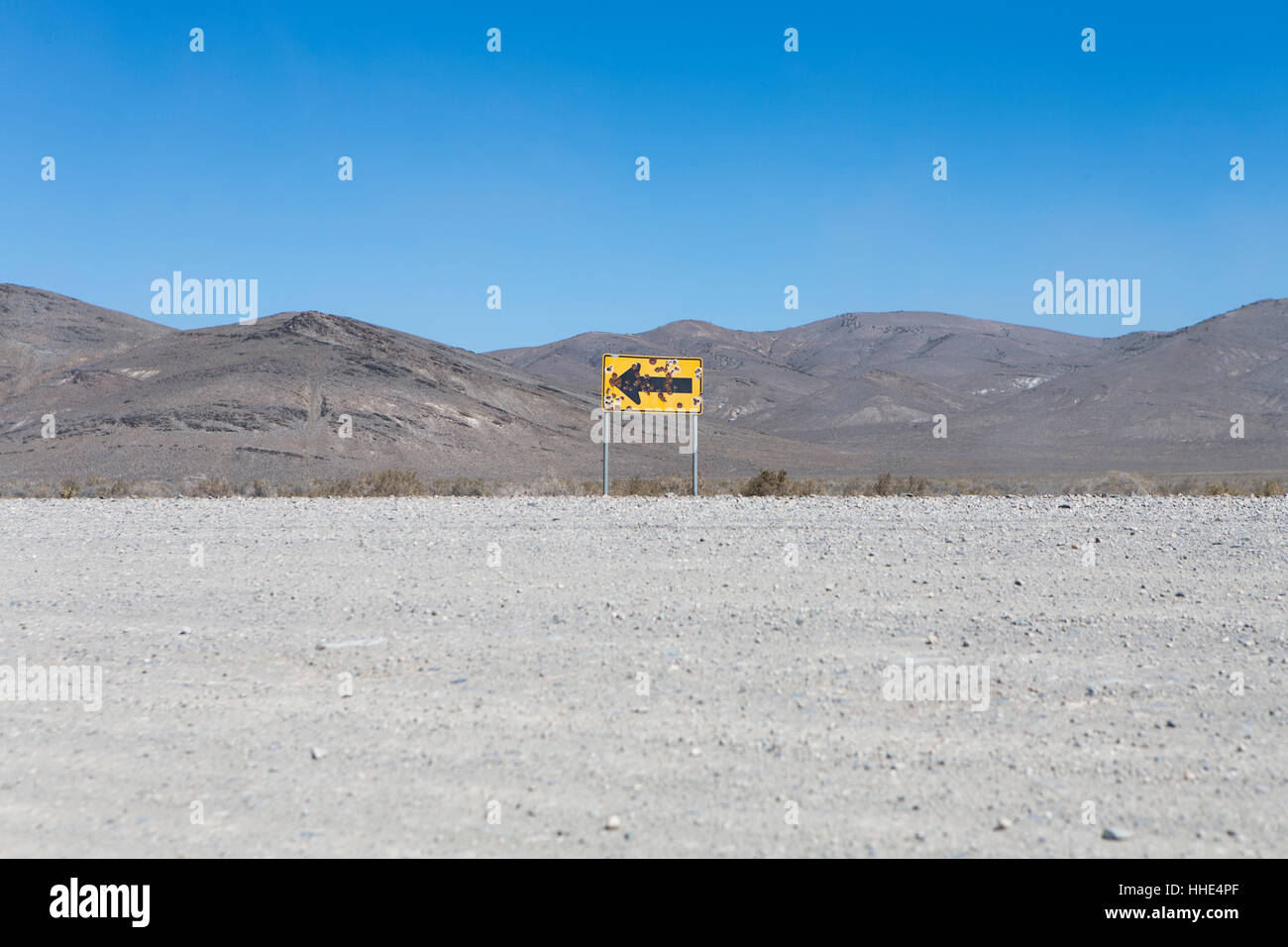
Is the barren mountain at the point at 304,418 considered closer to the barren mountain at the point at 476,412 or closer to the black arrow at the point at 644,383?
the barren mountain at the point at 476,412

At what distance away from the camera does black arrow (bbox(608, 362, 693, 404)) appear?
66.5 feet

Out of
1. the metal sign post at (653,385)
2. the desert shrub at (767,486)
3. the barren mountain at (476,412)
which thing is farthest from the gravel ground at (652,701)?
the barren mountain at (476,412)

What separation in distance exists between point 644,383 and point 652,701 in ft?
50.4

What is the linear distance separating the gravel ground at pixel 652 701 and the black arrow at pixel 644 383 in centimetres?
998

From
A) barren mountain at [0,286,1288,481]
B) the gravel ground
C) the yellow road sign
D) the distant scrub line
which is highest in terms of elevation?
barren mountain at [0,286,1288,481]

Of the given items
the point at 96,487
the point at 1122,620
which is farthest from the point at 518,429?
the point at 1122,620

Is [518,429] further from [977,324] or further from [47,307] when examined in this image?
[977,324]

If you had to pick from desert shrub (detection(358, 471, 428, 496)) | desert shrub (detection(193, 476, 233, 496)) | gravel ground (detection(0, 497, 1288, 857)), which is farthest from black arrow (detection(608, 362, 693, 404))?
gravel ground (detection(0, 497, 1288, 857))

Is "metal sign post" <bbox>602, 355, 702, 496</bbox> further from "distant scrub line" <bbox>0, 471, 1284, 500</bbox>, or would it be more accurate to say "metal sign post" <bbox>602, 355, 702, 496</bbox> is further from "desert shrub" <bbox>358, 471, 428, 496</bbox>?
"desert shrub" <bbox>358, 471, 428, 496</bbox>

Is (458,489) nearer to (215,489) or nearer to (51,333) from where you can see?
(215,489)

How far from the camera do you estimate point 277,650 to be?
21.4ft

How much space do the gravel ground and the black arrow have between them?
393 inches

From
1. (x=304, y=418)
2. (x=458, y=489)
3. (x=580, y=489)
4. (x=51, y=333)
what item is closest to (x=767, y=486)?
(x=580, y=489)
